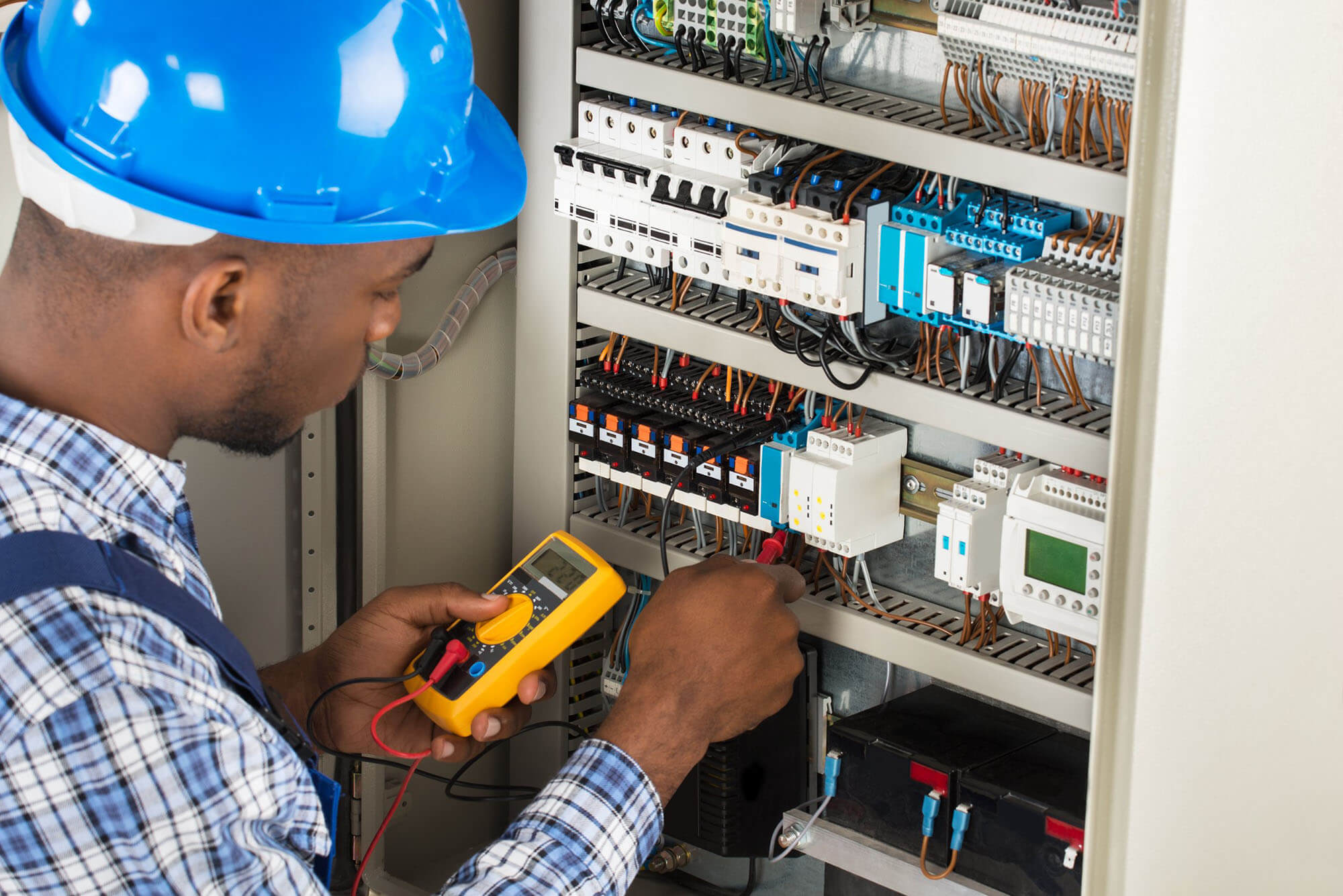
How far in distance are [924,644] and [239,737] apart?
811mm

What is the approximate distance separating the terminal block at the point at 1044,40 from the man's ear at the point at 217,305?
2.50ft

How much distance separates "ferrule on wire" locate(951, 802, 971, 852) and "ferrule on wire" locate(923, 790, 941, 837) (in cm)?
2

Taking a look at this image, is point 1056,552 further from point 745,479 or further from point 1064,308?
point 745,479

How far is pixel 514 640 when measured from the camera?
5.38 feet

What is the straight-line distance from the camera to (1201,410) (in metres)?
1.16

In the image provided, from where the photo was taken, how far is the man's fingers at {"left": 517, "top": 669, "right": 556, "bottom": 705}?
1.64 meters

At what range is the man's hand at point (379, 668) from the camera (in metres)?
1.64

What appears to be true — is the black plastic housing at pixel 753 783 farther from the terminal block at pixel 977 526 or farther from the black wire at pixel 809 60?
the black wire at pixel 809 60

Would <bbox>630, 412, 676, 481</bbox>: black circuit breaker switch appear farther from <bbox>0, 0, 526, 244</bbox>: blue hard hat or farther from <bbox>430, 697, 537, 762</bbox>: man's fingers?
<bbox>0, 0, 526, 244</bbox>: blue hard hat

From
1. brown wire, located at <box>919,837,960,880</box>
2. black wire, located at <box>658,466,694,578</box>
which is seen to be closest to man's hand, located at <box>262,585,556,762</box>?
black wire, located at <box>658,466,694,578</box>

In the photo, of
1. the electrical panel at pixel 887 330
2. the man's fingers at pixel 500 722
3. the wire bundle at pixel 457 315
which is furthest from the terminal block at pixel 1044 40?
the man's fingers at pixel 500 722

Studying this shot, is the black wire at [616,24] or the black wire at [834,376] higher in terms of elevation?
the black wire at [616,24]

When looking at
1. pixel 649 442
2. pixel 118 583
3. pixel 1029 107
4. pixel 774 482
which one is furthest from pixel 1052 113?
pixel 118 583

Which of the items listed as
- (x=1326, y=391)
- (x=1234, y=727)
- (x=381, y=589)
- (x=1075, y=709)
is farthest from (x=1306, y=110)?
(x=381, y=589)
